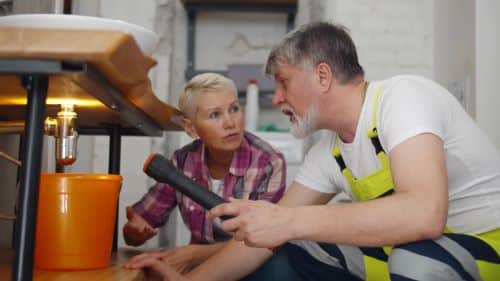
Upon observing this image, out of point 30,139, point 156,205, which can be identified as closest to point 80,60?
point 30,139

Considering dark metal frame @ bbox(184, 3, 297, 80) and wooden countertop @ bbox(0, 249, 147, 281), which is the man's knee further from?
dark metal frame @ bbox(184, 3, 297, 80)

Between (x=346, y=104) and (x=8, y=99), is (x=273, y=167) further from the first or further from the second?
(x=8, y=99)

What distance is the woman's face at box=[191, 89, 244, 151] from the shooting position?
1.60m

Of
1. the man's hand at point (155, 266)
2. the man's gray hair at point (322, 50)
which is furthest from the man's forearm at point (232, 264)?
the man's gray hair at point (322, 50)

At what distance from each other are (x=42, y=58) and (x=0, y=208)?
0.92 m

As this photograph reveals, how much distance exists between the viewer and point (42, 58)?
678 millimetres

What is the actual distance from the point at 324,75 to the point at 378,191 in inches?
9.3

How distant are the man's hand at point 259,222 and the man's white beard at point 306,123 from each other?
0.35 metres

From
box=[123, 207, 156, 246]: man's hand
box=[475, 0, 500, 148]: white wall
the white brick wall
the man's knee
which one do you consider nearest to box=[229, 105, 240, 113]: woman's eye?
box=[123, 207, 156, 246]: man's hand

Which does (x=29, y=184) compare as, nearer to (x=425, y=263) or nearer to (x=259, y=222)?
(x=259, y=222)

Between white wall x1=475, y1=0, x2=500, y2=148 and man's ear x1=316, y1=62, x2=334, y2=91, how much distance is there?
0.85 m

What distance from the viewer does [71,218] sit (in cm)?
98

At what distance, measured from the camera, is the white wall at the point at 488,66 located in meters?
1.79

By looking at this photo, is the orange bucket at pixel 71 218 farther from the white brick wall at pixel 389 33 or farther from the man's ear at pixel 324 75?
the white brick wall at pixel 389 33
